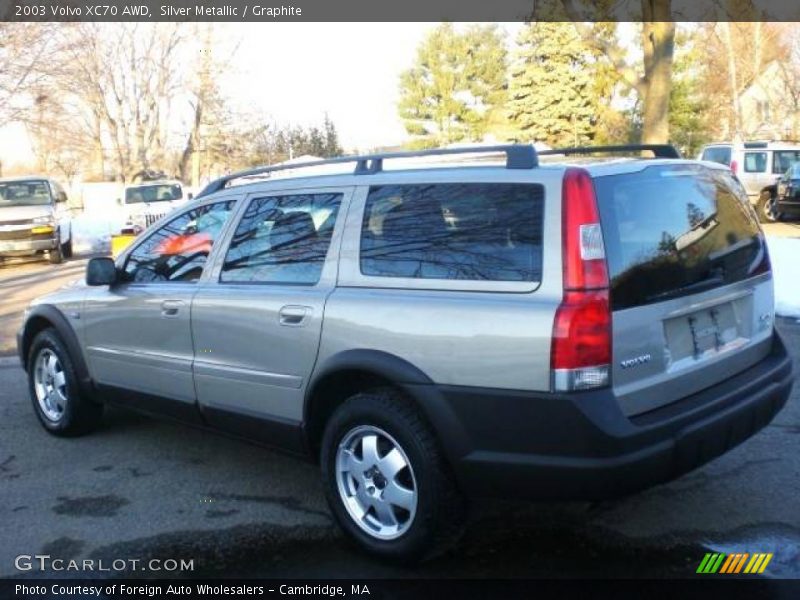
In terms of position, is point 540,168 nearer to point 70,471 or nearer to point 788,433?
point 788,433

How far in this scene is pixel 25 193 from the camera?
17984mm

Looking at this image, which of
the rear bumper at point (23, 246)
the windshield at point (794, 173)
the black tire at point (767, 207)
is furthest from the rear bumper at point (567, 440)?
the black tire at point (767, 207)

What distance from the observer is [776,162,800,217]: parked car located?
752 inches

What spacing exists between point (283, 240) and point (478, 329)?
141 cm

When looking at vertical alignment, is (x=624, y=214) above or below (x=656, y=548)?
above

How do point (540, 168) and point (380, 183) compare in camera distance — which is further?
point (380, 183)

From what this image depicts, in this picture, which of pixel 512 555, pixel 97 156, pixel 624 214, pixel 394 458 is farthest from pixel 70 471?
pixel 97 156

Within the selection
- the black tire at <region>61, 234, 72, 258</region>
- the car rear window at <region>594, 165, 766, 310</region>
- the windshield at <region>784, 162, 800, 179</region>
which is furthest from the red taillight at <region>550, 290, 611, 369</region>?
the windshield at <region>784, 162, 800, 179</region>

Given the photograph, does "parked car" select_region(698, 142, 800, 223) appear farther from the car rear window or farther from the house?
the car rear window

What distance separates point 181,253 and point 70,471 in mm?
1477

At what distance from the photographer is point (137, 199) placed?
22.9 metres

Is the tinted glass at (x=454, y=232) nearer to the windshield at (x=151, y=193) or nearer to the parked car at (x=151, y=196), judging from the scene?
the parked car at (x=151, y=196)

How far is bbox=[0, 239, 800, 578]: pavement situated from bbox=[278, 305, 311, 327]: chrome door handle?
1.02 m

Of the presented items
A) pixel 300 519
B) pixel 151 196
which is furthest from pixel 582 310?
pixel 151 196
